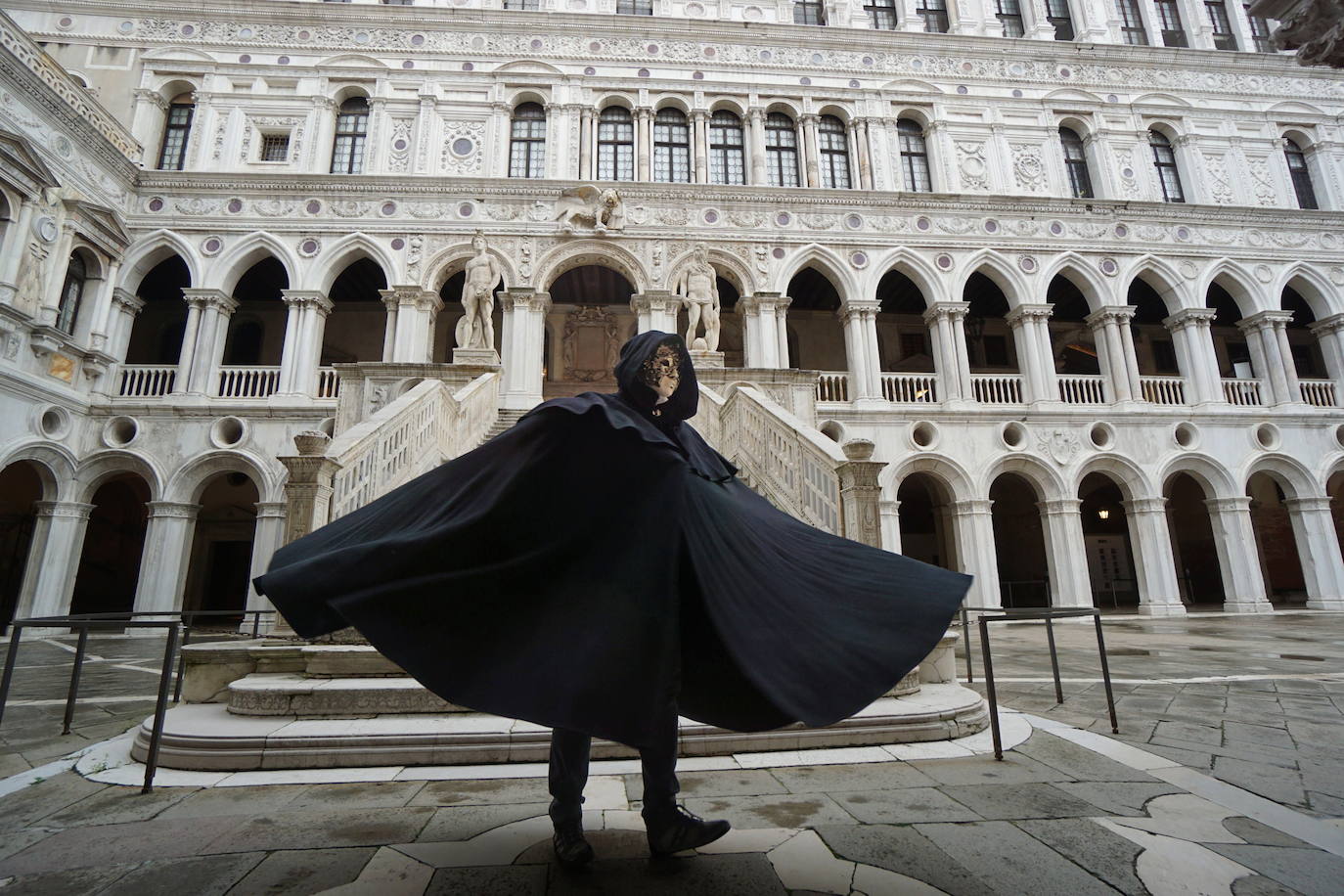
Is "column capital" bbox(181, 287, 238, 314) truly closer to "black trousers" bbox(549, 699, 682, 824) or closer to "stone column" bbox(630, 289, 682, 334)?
"stone column" bbox(630, 289, 682, 334)

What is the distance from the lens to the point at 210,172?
16.6 meters

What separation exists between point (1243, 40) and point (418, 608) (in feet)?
99.5

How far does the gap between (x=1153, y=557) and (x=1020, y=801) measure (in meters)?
17.1

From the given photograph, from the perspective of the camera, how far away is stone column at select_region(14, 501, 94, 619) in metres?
13.5

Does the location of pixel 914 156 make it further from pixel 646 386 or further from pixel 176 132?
pixel 176 132

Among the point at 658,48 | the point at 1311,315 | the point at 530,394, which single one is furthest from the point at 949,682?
the point at 1311,315

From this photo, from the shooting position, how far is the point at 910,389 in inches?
700

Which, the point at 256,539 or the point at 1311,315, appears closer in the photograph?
the point at 256,539

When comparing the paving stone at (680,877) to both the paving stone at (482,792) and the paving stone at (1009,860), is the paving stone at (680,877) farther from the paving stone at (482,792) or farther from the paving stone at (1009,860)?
the paving stone at (482,792)

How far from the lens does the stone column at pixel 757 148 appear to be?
18.3 metres

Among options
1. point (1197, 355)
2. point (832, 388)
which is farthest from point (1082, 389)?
point (832, 388)

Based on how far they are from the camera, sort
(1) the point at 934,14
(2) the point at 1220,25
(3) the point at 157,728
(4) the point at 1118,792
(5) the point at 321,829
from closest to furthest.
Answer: (5) the point at 321,829
(4) the point at 1118,792
(3) the point at 157,728
(1) the point at 934,14
(2) the point at 1220,25

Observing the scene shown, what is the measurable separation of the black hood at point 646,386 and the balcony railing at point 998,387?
16.6 meters

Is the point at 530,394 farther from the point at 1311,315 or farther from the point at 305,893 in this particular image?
the point at 1311,315
